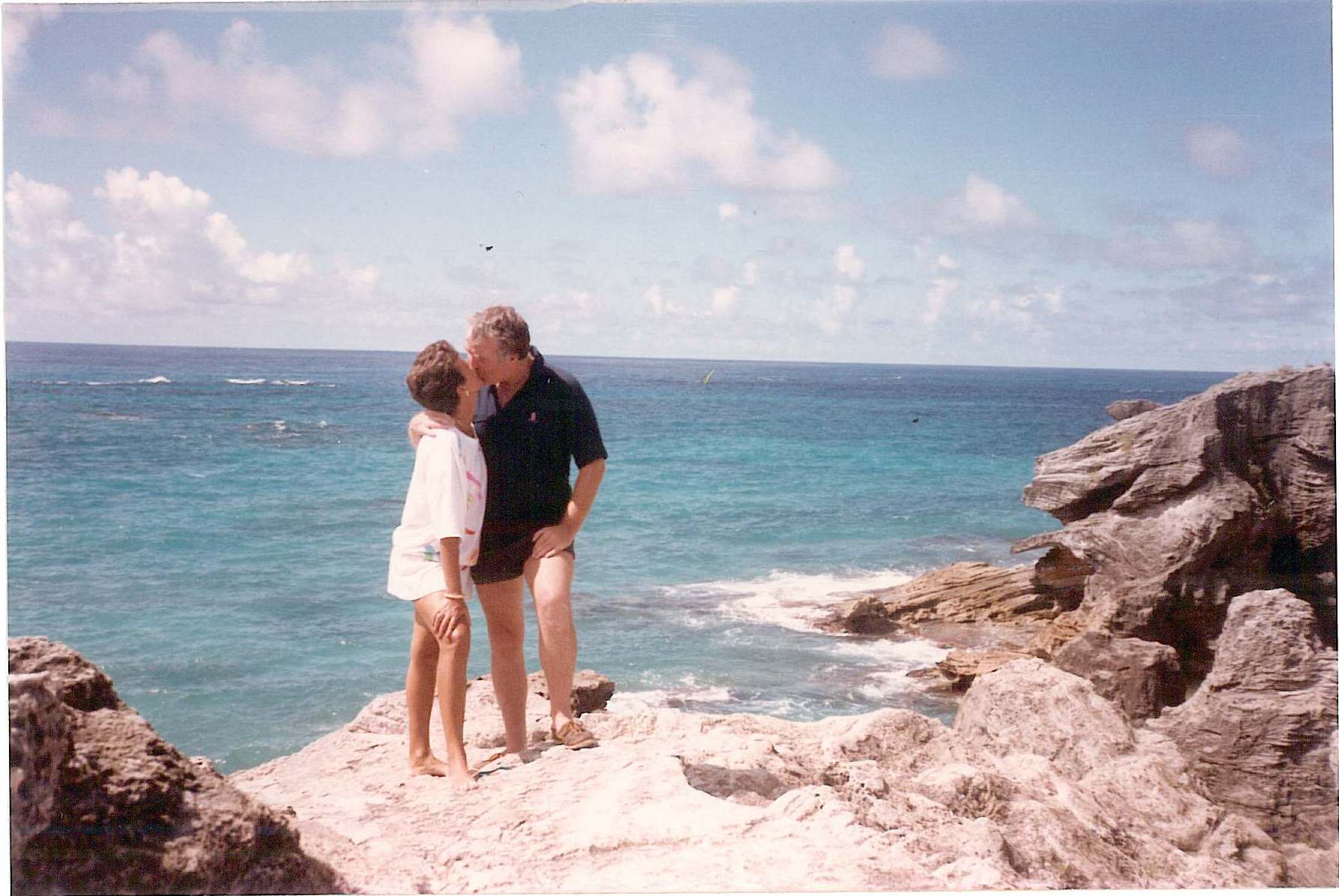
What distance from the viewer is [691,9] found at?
3.76 m

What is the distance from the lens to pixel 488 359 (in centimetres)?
354

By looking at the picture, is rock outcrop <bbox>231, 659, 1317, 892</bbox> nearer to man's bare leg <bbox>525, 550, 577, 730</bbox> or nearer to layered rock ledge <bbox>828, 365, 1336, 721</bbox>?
man's bare leg <bbox>525, 550, 577, 730</bbox>

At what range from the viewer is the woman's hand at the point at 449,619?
3.38m

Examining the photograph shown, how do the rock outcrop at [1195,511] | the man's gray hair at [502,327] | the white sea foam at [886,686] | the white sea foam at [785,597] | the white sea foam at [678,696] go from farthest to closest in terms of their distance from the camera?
the white sea foam at [785,597] < the white sea foam at [886,686] < the white sea foam at [678,696] < the rock outcrop at [1195,511] < the man's gray hair at [502,327]

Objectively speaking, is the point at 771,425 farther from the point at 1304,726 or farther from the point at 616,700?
the point at 1304,726

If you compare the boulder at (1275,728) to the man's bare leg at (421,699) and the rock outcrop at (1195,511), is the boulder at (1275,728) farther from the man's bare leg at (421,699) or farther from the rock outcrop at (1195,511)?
the man's bare leg at (421,699)

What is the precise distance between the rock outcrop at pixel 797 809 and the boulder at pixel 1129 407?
485 cm

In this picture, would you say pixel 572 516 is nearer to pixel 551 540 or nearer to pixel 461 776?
pixel 551 540

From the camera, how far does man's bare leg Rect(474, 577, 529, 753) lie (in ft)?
12.2

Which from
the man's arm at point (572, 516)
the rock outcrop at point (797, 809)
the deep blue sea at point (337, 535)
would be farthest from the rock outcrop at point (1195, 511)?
the man's arm at point (572, 516)

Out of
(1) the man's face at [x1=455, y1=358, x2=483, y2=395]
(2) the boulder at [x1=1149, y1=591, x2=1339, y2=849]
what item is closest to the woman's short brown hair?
(1) the man's face at [x1=455, y1=358, x2=483, y2=395]

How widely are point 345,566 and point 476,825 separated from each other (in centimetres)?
580

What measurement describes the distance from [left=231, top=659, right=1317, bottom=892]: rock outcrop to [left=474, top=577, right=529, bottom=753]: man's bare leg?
12cm

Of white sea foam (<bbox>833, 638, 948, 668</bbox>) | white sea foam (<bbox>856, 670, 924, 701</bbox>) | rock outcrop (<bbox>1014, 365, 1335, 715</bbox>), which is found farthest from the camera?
white sea foam (<bbox>833, 638, 948, 668</bbox>)
